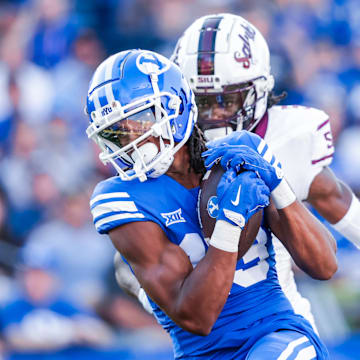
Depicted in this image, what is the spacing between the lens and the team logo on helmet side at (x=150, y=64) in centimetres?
262

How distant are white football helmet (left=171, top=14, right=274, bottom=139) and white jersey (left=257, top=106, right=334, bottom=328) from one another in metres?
0.11

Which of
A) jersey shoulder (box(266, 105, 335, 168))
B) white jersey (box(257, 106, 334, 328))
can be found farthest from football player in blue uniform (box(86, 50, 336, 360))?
jersey shoulder (box(266, 105, 335, 168))

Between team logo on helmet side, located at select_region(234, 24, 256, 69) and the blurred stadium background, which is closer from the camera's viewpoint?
team logo on helmet side, located at select_region(234, 24, 256, 69)

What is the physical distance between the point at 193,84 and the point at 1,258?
296 cm

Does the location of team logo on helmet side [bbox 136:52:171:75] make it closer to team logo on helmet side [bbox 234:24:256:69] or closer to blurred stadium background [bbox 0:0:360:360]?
team logo on helmet side [bbox 234:24:256:69]

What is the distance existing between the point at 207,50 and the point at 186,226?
102 cm

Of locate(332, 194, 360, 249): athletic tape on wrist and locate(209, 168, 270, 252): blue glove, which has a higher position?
locate(209, 168, 270, 252): blue glove

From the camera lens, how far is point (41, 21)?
6961 millimetres

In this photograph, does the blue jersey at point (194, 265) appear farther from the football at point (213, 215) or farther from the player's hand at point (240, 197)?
the player's hand at point (240, 197)

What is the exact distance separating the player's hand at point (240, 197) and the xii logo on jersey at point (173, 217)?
0.22 m

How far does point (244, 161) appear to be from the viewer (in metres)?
2.39

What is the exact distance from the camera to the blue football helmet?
8.39ft

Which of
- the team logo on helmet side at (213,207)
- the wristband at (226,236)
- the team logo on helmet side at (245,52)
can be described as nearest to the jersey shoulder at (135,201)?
the team logo on helmet side at (213,207)

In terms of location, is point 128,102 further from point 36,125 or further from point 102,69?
point 36,125
